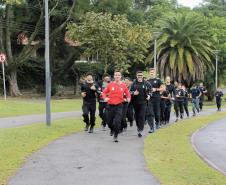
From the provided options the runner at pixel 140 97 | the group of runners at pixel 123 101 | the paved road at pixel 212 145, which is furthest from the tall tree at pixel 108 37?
the runner at pixel 140 97

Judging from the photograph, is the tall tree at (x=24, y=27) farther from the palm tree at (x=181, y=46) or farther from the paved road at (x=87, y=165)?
the paved road at (x=87, y=165)

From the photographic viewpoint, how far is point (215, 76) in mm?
62344

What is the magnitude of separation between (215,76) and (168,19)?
13369 millimetres

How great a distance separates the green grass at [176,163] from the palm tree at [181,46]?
119 ft

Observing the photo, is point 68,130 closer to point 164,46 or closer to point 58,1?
point 58,1

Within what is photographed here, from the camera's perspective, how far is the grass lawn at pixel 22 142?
9609 mm

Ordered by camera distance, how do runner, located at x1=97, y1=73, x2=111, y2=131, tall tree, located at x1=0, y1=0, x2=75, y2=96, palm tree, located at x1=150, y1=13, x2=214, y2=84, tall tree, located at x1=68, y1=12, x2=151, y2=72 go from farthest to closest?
palm tree, located at x1=150, y1=13, x2=214, y2=84 → tall tree, located at x1=0, y1=0, x2=75, y2=96 → tall tree, located at x1=68, y1=12, x2=151, y2=72 → runner, located at x1=97, y1=73, x2=111, y2=131

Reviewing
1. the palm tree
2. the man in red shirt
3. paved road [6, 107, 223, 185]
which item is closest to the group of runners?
the man in red shirt

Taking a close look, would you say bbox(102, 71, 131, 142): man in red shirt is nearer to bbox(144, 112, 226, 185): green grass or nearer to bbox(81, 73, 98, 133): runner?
bbox(144, 112, 226, 185): green grass

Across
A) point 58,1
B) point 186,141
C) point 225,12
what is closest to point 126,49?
point 58,1

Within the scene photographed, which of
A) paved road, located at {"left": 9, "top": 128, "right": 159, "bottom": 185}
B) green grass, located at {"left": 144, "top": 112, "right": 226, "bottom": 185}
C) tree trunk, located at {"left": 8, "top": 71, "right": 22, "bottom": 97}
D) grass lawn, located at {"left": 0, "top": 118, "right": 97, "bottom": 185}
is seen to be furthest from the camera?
tree trunk, located at {"left": 8, "top": 71, "right": 22, "bottom": 97}

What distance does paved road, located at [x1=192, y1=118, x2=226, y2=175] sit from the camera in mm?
11336

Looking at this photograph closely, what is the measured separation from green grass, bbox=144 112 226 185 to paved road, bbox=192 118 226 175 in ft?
0.86

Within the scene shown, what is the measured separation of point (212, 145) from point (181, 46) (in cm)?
3805
